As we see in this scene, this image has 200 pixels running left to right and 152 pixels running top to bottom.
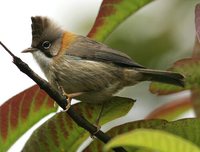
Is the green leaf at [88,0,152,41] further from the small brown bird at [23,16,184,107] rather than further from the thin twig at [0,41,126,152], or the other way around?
the small brown bird at [23,16,184,107]

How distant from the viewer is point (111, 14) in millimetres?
2199

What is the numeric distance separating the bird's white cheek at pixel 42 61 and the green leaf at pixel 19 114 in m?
1.29

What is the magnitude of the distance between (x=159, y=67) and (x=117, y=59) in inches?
11.8

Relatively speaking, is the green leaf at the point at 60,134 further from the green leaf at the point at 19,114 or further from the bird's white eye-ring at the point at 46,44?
the bird's white eye-ring at the point at 46,44

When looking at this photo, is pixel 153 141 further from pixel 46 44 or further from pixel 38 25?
pixel 46 44

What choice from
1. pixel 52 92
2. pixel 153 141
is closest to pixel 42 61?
pixel 52 92

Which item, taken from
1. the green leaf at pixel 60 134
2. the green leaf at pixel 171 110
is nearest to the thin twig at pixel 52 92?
the green leaf at pixel 60 134

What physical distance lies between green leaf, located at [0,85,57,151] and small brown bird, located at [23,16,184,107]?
1041 millimetres

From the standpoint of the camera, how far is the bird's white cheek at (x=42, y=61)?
11.2 ft

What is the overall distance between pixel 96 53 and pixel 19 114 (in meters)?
1.68

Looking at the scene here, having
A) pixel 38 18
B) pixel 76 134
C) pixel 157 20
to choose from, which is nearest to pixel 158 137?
pixel 76 134

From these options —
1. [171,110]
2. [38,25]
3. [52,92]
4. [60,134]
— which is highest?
[38,25]

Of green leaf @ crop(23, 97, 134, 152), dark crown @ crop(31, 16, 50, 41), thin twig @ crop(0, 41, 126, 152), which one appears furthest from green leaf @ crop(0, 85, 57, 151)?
dark crown @ crop(31, 16, 50, 41)

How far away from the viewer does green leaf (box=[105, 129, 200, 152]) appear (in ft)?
3.48
